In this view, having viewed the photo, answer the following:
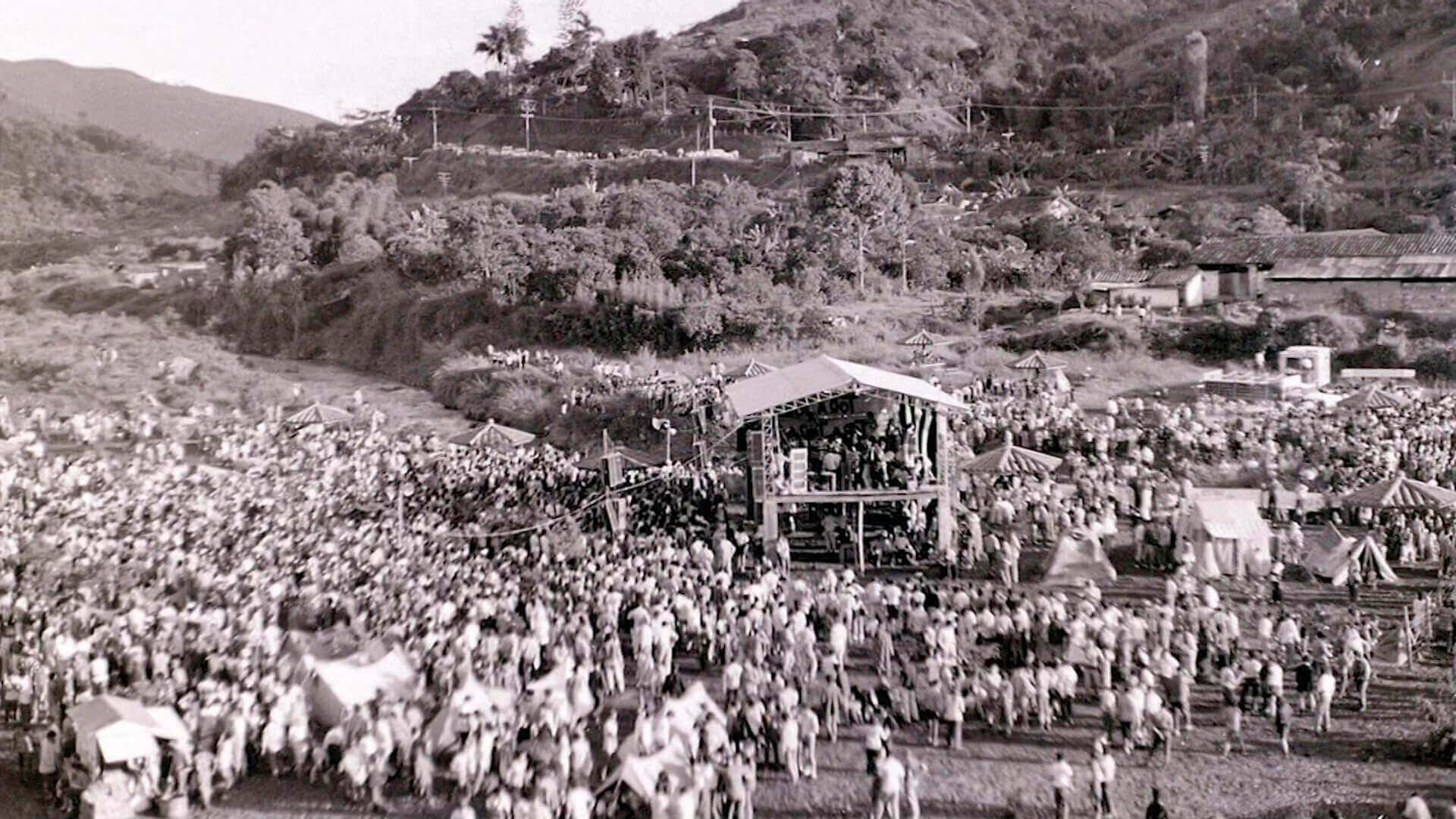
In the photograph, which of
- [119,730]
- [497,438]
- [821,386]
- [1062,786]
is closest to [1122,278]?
[497,438]

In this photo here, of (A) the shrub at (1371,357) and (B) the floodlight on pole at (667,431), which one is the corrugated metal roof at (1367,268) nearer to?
(A) the shrub at (1371,357)

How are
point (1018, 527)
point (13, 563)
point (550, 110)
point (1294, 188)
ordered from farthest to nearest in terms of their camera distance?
point (550, 110)
point (1294, 188)
point (1018, 527)
point (13, 563)

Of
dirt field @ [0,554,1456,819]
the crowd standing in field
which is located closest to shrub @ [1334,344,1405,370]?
the crowd standing in field

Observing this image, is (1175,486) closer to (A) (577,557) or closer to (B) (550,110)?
(A) (577,557)

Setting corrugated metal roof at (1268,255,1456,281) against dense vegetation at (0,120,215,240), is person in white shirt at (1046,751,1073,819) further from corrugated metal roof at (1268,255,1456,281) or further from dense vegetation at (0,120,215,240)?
corrugated metal roof at (1268,255,1456,281)

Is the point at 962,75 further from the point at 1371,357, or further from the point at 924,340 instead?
the point at 1371,357

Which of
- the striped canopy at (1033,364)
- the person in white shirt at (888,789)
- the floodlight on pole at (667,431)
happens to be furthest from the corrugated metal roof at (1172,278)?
the person in white shirt at (888,789)

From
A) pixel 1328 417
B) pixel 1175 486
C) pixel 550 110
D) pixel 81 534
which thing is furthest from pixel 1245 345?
pixel 550 110
